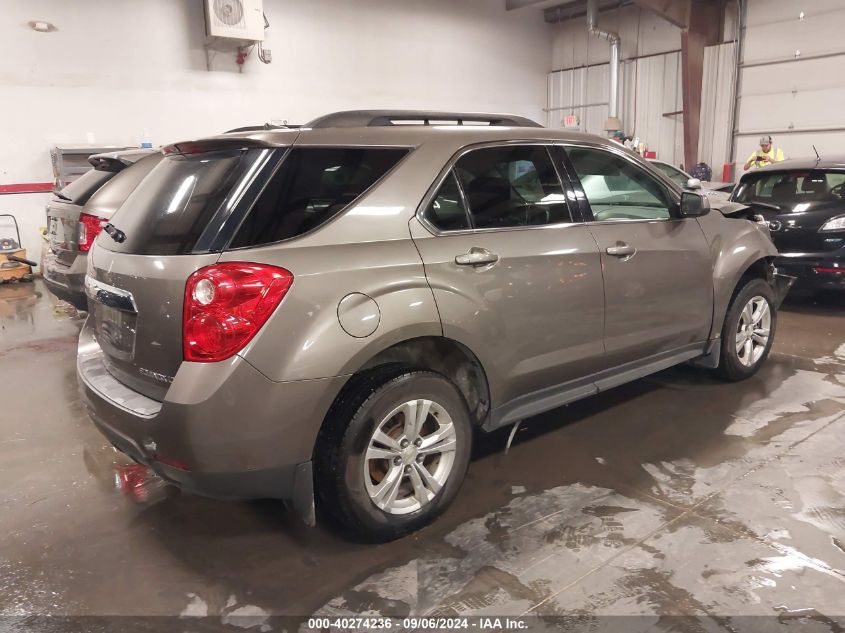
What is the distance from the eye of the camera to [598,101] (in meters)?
14.4

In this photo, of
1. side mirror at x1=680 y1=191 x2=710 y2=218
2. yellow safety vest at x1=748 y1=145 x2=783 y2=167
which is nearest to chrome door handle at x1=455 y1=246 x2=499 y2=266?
side mirror at x1=680 y1=191 x2=710 y2=218

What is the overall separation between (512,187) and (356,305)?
3.37ft

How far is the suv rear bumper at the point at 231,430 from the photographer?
2031 mm

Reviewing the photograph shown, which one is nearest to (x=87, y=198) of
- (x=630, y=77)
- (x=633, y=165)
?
(x=633, y=165)

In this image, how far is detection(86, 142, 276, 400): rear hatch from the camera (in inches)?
84.0

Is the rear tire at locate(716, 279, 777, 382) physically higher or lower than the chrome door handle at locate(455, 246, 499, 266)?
lower

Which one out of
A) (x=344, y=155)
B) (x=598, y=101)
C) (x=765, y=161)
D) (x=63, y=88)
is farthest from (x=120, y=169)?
(x=598, y=101)

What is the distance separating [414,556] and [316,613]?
0.44 metres

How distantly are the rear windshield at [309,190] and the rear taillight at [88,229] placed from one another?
120 inches

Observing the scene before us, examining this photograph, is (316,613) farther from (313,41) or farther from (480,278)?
(313,41)

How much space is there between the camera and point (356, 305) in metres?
2.22

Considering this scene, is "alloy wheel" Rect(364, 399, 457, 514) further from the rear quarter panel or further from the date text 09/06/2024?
the date text 09/06/2024

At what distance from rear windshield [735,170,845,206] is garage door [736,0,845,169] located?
5743 mm

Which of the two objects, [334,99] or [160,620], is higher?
[334,99]
